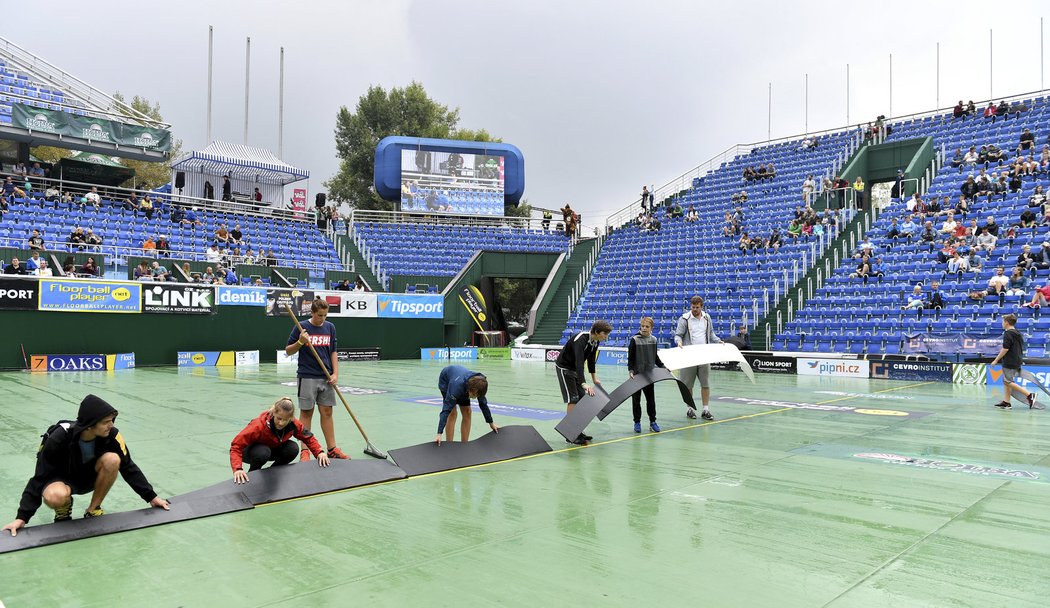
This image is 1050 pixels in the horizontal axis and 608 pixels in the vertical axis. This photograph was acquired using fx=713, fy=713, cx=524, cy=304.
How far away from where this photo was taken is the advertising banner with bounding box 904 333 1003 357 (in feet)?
62.3

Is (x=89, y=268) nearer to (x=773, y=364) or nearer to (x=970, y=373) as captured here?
(x=773, y=364)

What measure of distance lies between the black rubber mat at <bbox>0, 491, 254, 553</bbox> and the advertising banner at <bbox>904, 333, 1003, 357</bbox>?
19.5m

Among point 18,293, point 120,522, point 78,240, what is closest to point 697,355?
point 120,522

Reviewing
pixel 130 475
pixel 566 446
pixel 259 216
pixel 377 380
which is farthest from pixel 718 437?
pixel 259 216

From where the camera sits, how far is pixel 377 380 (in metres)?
19.5

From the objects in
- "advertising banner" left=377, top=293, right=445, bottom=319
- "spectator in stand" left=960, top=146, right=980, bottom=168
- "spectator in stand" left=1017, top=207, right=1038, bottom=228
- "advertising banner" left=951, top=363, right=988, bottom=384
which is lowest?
"advertising banner" left=951, top=363, right=988, bottom=384

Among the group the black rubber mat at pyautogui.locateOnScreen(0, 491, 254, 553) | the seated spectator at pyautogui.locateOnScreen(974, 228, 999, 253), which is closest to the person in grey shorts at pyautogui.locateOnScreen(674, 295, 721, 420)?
the black rubber mat at pyautogui.locateOnScreen(0, 491, 254, 553)

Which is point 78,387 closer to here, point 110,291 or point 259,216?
point 110,291

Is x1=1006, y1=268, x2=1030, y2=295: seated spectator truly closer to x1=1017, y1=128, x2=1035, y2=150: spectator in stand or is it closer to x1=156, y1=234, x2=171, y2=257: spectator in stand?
x1=1017, y1=128, x2=1035, y2=150: spectator in stand

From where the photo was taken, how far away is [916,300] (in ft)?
71.9

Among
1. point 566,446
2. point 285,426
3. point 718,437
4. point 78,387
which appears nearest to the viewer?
point 285,426

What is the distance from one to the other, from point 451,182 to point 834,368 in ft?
81.2

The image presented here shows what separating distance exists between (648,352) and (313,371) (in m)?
4.86

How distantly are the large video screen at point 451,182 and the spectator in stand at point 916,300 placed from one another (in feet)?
77.1
